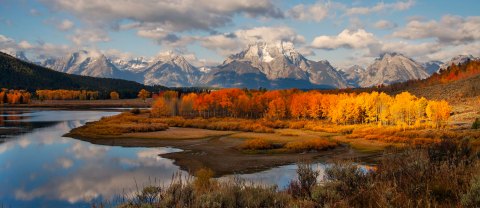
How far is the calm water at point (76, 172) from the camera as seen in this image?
29281 mm

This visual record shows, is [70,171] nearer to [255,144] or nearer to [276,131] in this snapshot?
[255,144]

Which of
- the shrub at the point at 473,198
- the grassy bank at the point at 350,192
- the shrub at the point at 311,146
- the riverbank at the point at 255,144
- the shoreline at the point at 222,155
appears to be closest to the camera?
the shrub at the point at 473,198

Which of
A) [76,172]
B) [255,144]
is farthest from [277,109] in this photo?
[76,172]

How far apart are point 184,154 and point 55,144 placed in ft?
72.9

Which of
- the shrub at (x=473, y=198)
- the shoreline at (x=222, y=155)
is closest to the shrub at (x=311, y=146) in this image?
the shoreline at (x=222, y=155)

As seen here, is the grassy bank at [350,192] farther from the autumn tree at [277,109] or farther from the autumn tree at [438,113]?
the autumn tree at [277,109]

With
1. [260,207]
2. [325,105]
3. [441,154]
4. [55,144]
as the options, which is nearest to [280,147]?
[55,144]

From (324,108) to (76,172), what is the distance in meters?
89.3

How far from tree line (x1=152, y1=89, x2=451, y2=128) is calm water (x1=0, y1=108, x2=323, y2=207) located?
A: 5666 centimetres

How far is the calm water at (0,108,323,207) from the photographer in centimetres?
2928

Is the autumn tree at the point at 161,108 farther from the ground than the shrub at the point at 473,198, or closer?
closer

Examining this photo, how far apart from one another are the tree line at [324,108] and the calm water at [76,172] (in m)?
56.7

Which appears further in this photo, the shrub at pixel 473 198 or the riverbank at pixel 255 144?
the riverbank at pixel 255 144

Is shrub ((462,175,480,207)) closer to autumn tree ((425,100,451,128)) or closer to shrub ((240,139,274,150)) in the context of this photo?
shrub ((240,139,274,150))
